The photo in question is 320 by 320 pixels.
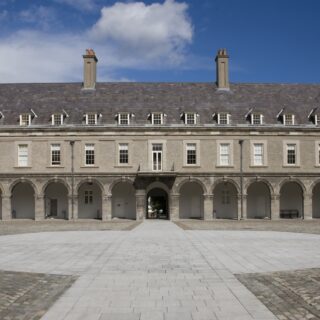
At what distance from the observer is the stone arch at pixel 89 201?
40.4 m

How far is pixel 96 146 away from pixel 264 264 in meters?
27.3

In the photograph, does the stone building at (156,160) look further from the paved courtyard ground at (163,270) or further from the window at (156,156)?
the paved courtyard ground at (163,270)

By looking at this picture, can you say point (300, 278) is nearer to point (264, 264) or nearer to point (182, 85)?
point (264, 264)

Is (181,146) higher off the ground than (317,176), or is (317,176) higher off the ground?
(181,146)

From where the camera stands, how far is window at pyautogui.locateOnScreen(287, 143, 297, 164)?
39.1 meters

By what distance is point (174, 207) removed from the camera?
125 ft

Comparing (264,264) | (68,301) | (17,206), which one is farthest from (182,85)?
(68,301)

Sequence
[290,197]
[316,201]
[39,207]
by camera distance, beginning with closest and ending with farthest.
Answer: [39,207] → [290,197] → [316,201]

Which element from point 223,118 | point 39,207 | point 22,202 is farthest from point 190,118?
point 22,202

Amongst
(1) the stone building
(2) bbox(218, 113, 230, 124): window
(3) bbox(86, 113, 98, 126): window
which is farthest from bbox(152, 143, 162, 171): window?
(2) bbox(218, 113, 230, 124): window

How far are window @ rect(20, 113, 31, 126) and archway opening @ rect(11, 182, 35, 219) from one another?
5.40 metres

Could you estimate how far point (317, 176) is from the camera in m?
38.8

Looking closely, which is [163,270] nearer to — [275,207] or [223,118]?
[275,207]

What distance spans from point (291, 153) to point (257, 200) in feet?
16.7
